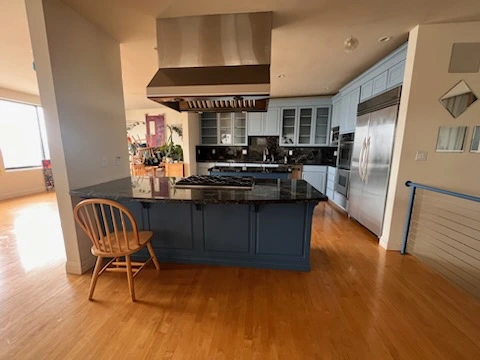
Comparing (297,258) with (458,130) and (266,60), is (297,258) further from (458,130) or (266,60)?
(458,130)

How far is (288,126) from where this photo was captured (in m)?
5.42

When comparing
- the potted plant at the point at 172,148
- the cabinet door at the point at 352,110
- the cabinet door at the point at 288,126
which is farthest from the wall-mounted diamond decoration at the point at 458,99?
the potted plant at the point at 172,148

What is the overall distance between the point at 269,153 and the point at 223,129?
4.71 feet

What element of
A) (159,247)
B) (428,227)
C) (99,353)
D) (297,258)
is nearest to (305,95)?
(428,227)

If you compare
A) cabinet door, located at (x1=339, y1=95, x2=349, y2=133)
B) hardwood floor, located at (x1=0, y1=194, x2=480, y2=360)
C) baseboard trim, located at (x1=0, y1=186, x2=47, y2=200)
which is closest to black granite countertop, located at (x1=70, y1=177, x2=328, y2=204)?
hardwood floor, located at (x1=0, y1=194, x2=480, y2=360)

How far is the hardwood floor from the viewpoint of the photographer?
133 cm

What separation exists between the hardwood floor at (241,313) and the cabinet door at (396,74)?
212 centimetres

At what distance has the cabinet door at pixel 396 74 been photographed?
96.3 inches

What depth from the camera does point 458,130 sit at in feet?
7.33

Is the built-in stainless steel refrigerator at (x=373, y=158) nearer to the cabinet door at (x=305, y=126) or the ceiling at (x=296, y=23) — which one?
the ceiling at (x=296, y=23)

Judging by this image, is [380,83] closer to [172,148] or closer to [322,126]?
[322,126]

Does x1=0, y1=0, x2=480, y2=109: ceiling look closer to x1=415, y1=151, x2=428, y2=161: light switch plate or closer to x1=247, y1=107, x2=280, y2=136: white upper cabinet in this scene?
x1=415, y1=151, x2=428, y2=161: light switch plate

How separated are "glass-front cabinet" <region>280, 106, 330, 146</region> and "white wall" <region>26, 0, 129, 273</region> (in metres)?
3.94

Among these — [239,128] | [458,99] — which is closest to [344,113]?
[458,99]
